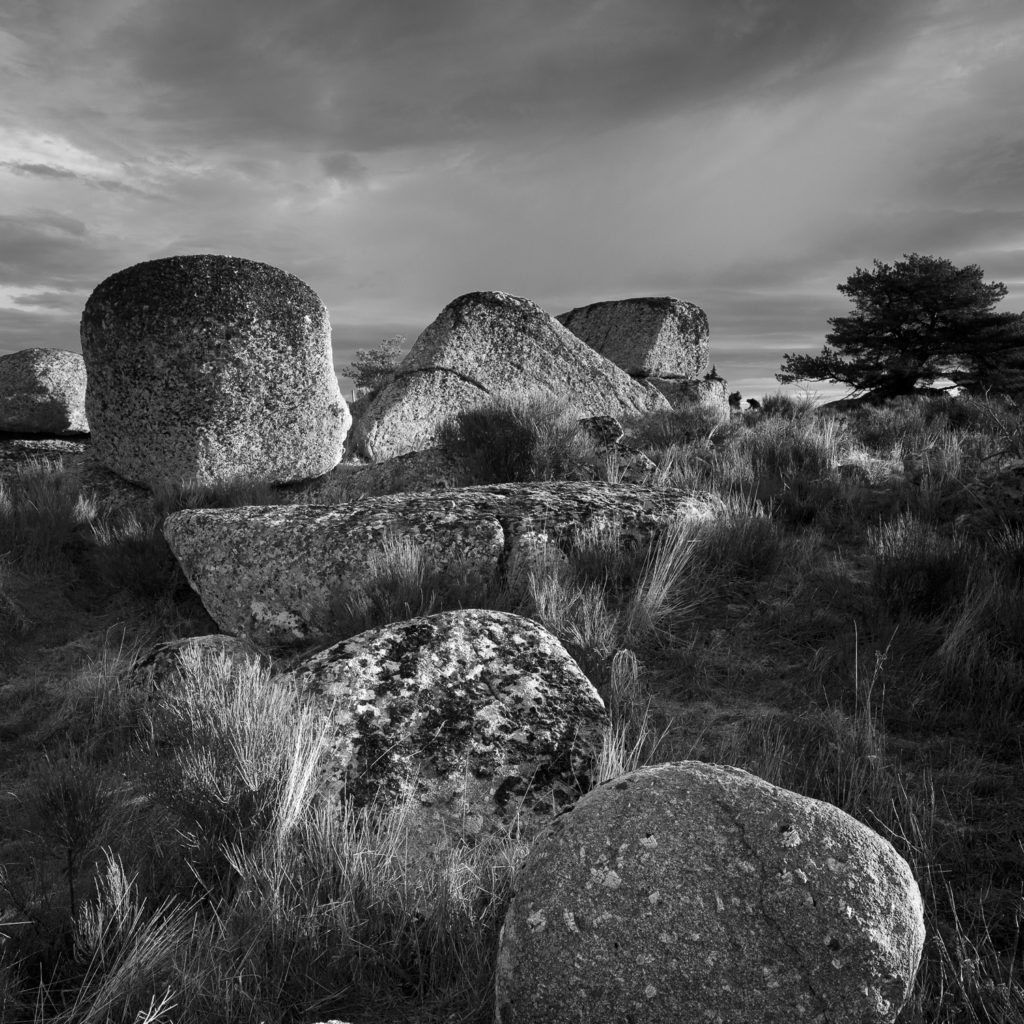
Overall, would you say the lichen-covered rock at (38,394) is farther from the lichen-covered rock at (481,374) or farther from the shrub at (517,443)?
the shrub at (517,443)

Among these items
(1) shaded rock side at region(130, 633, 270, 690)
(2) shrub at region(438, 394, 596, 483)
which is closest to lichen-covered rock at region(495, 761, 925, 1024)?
(1) shaded rock side at region(130, 633, 270, 690)

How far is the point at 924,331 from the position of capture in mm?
18797

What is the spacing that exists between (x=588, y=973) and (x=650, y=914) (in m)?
0.17

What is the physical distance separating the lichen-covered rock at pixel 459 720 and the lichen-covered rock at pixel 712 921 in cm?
85

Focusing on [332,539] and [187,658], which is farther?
[332,539]

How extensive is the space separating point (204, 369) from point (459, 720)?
5.59m

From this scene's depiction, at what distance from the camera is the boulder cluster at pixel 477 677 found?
167 centimetres

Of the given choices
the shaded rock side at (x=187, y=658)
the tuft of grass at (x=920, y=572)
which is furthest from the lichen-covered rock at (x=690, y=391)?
the shaded rock side at (x=187, y=658)

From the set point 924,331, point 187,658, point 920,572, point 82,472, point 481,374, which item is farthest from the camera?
point 924,331

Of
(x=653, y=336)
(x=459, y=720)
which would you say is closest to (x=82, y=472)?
(x=459, y=720)

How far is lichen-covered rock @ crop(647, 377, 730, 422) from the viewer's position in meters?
13.2

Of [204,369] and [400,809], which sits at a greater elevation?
[204,369]

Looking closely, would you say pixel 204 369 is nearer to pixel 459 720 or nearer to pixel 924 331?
pixel 459 720

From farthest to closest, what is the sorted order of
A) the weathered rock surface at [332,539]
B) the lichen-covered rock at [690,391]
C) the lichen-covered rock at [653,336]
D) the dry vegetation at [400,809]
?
1. the lichen-covered rock at [653,336]
2. the lichen-covered rock at [690,391]
3. the weathered rock surface at [332,539]
4. the dry vegetation at [400,809]
